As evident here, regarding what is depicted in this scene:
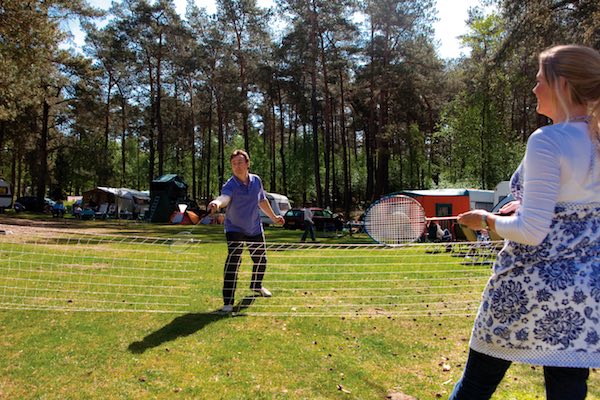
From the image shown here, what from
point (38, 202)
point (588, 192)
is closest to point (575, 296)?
point (588, 192)

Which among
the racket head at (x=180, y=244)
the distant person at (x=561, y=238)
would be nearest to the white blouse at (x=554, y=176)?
the distant person at (x=561, y=238)

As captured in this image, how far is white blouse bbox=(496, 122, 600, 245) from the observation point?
1.58 metres

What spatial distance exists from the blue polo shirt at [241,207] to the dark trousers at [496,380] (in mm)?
3664

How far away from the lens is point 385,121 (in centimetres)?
3244

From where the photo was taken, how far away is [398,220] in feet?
39.9

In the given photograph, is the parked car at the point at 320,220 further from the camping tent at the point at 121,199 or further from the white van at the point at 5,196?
the white van at the point at 5,196

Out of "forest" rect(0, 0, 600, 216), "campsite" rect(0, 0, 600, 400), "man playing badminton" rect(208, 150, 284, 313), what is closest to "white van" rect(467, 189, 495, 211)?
"campsite" rect(0, 0, 600, 400)

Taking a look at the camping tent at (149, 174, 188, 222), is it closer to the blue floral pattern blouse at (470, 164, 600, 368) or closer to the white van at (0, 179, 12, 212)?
the white van at (0, 179, 12, 212)

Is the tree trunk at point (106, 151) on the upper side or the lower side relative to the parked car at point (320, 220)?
upper

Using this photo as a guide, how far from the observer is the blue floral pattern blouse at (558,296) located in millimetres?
1608

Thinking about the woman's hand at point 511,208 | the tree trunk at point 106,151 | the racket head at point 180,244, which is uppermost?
the tree trunk at point 106,151

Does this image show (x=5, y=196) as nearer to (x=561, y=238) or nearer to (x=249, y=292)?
(x=249, y=292)

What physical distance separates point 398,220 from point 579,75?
1071 centimetres

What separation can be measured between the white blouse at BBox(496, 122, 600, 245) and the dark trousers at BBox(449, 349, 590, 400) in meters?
0.49
